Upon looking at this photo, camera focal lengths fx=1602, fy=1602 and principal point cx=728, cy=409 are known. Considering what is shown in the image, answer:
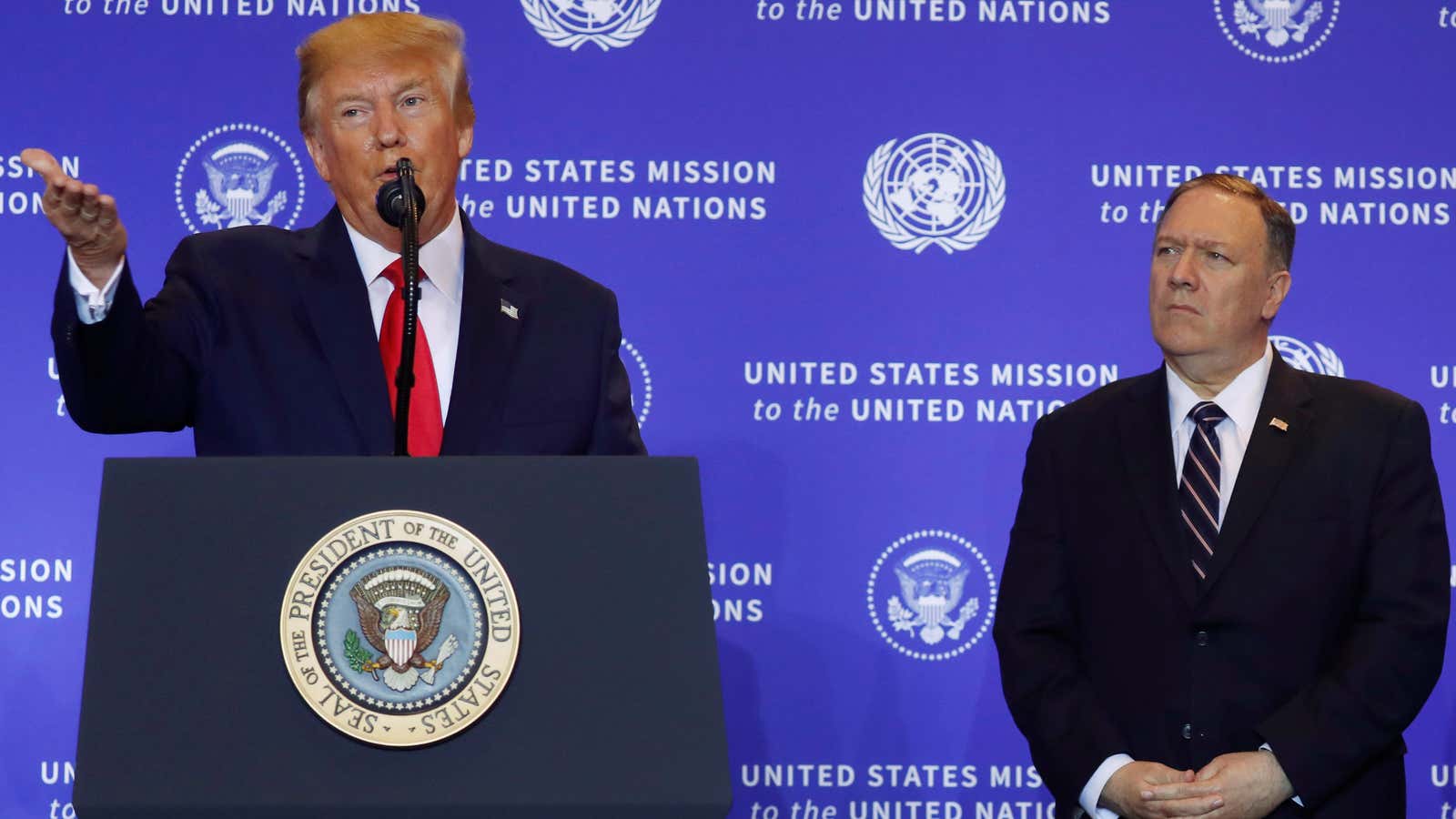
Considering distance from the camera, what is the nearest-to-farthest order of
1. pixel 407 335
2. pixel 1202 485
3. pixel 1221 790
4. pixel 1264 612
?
pixel 407 335, pixel 1221 790, pixel 1264 612, pixel 1202 485

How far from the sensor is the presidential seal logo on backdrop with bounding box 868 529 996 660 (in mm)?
3467

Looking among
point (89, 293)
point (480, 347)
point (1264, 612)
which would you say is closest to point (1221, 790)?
point (1264, 612)

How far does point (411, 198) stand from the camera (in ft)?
5.47

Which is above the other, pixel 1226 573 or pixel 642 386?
pixel 642 386

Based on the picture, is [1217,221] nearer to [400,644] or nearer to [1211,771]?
[1211,771]

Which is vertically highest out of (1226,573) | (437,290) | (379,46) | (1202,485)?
(379,46)

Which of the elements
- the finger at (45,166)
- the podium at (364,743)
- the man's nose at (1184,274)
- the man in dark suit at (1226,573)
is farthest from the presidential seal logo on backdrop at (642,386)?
the podium at (364,743)

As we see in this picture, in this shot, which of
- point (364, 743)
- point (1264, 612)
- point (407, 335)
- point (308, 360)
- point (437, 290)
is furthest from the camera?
point (1264, 612)

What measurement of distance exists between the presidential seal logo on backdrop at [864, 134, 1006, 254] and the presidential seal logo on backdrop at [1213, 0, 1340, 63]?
1.98 ft

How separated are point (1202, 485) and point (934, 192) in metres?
1.11

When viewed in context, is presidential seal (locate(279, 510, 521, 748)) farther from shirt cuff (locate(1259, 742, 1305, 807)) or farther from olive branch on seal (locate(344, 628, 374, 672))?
shirt cuff (locate(1259, 742, 1305, 807))

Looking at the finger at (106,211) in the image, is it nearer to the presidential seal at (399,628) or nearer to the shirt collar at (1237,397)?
the presidential seal at (399,628)

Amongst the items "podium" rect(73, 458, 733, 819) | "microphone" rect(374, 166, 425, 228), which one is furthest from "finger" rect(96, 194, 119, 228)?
"podium" rect(73, 458, 733, 819)

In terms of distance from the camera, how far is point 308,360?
1.98m
